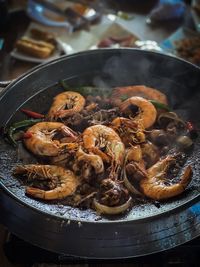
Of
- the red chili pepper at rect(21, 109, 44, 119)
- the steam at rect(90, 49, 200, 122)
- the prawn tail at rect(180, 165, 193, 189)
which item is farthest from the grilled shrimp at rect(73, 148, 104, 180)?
the steam at rect(90, 49, 200, 122)

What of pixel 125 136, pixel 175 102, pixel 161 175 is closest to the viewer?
pixel 161 175

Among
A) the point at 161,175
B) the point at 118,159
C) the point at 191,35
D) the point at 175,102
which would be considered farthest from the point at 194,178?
the point at 191,35

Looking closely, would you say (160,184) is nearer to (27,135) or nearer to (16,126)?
(27,135)

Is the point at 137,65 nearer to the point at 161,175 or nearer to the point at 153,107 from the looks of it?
the point at 153,107

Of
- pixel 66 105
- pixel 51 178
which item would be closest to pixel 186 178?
pixel 51 178

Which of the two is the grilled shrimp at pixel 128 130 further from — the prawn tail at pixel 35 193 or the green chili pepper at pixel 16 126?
the prawn tail at pixel 35 193

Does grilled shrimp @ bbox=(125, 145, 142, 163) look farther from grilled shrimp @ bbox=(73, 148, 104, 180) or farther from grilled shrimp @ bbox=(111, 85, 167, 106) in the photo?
grilled shrimp @ bbox=(111, 85, 167, 106)
